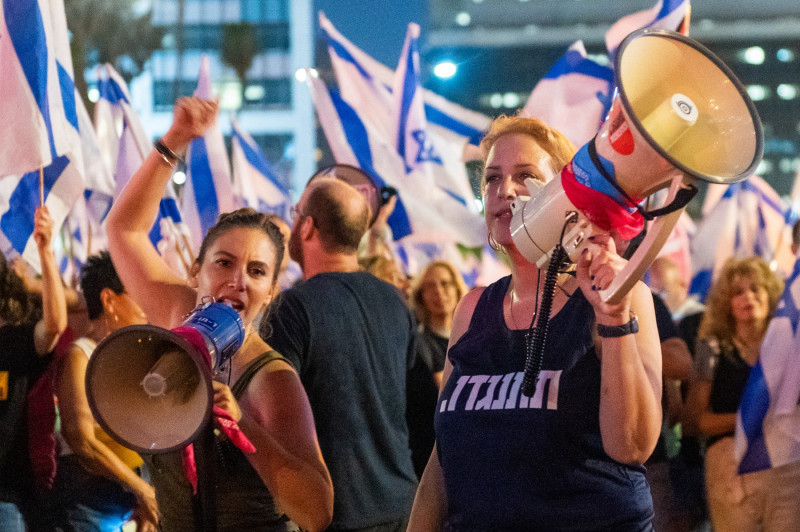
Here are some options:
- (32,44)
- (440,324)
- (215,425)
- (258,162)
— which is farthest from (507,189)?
(258,162)

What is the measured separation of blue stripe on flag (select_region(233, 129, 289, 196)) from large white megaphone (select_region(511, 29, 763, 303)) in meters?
6.75

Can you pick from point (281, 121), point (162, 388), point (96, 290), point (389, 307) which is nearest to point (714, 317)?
point (389, 307)

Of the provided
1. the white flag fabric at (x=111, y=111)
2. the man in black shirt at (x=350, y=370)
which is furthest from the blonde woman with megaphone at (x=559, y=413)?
the white flag fabric at (x=111, y=111)

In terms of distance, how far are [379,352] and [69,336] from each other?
5.61ft

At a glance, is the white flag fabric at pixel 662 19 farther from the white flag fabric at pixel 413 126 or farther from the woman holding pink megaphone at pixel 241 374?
the woman holding pink megaphone at pixel 241 374

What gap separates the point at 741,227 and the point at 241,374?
768cm

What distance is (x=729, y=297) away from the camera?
5.02 meters

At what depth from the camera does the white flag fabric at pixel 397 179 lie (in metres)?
7.10

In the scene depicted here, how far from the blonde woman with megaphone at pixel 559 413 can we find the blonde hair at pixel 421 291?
337 cm

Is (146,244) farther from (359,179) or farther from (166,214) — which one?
(166,214)

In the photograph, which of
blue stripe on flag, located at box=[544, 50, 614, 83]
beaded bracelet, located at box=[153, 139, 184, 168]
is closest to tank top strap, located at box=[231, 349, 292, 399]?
beaded bracelet, located at box=[153, 139, 184, 168]

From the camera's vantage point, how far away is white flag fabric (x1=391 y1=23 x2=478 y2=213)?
24.5ft

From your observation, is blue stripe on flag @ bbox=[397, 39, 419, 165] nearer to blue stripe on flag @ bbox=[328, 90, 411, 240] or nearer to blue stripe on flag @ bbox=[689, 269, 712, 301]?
blue stripe on flag @ bbox=[328, 90, 411, 240]

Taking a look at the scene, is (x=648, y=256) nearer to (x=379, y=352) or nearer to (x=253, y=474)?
(x=253, y=474)
